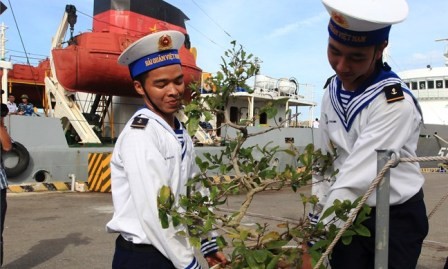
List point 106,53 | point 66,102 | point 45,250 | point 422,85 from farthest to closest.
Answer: point 422,85
point 66,102
point 106,53
point 45,250

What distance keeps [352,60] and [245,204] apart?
2.56ft

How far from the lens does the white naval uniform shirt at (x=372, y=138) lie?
1642 mm

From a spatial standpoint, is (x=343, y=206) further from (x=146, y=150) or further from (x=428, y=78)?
(x=428, y=78)

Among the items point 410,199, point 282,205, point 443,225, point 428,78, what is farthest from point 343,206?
point 428,78

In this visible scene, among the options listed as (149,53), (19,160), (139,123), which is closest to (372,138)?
(139,123)

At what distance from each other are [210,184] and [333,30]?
0.81 metres

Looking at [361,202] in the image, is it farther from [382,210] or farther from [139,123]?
[139,123]

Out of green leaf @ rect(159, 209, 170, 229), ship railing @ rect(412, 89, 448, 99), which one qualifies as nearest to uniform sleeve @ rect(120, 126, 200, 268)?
green leaf @ rect(159, 209, 170, 229)

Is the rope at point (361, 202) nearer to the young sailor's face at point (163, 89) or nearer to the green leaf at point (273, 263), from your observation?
the green leaf at point (273, 263)

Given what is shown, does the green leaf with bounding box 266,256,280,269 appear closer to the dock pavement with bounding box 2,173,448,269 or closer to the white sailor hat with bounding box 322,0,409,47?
the white sailor hat with bounding box 322,0,409,47

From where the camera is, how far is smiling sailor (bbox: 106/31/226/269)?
181 centimetres

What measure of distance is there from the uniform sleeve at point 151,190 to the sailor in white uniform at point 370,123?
60cm

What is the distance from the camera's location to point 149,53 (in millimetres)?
2092

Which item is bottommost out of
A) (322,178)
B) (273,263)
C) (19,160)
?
(19,160)
